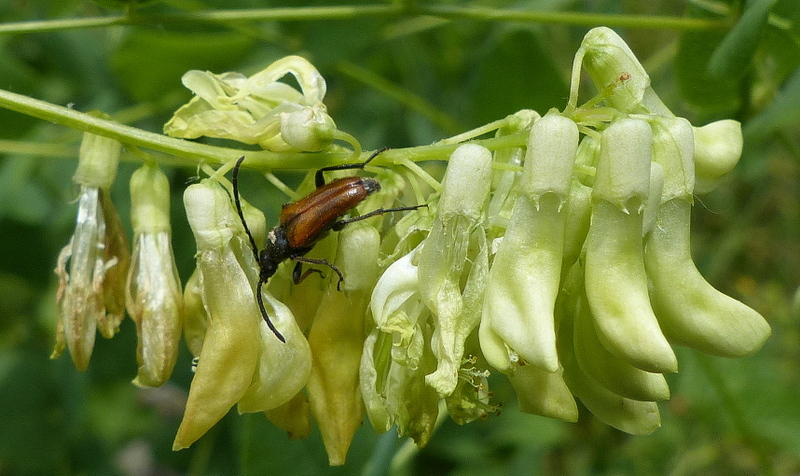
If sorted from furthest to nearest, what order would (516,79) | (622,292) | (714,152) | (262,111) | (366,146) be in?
(366,146)
(516,79)
(262,111)
(714,152)
(622,292)

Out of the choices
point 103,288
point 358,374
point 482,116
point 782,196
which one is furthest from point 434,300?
point 782,196

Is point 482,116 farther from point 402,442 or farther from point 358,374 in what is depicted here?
point 358,374

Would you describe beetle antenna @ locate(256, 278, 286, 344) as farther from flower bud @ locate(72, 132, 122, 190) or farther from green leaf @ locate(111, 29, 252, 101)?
green leaf @ locate(111, 29, 252, 101)

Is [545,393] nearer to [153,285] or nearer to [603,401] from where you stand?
[603,401]

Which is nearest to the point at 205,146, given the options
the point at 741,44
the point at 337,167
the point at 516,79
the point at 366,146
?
the point at 337,167

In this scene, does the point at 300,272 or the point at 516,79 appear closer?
the point at 300,272

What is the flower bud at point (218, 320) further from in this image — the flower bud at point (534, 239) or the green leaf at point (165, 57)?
the green leaf at point (165, 57)

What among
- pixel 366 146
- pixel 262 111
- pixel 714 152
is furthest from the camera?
pixel 366 146
